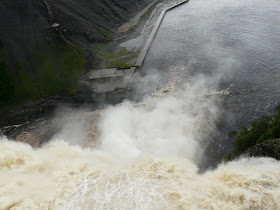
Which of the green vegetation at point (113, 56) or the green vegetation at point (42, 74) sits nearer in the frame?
the green vegetation at point (42, 74)

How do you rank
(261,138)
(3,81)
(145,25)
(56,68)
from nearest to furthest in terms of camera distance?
(261,138)
(3,81)
(56,68)
(145,25)

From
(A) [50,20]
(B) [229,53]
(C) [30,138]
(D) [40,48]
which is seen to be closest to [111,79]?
(D) [40,48]

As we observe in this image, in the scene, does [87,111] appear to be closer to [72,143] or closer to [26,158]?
[72,143]

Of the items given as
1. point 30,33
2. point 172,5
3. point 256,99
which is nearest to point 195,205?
point 256,99

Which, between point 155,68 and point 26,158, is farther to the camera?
point 155,68

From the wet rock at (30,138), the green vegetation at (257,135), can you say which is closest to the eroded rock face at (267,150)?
the green vegetation at (257,135)

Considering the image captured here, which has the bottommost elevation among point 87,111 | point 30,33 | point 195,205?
point 87,111

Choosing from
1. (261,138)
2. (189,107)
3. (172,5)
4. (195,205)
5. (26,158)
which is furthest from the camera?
(172,5)

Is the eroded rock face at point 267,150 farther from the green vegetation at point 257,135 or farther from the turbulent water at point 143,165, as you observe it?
the green vegetation at point 257,135
